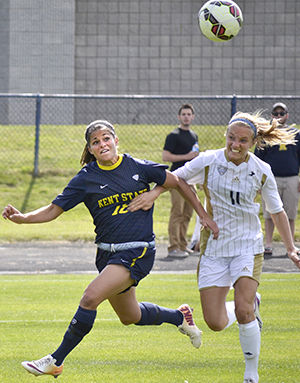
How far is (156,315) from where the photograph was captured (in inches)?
258

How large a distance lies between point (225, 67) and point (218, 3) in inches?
512

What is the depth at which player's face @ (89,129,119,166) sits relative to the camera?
6.07 metres

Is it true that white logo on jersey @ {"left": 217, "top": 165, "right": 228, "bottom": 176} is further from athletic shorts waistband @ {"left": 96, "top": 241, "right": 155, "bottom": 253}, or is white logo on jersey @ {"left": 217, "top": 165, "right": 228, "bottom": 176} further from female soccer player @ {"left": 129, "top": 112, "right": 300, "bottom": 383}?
athletic shorts waistband @ {"left": 96, "top": 241, "right": 155, "bottom": 253}

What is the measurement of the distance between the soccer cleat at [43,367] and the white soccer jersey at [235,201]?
1.42 meters

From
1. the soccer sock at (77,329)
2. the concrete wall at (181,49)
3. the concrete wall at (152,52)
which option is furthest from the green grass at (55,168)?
the soccer sock at (77,329)

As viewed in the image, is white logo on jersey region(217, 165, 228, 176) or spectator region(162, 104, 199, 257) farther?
spectator region(162, 104, 199, 257)

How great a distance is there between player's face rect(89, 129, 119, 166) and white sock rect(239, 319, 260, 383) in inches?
62.0

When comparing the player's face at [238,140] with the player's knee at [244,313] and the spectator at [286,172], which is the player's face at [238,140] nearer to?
the player's knee at [244,313]

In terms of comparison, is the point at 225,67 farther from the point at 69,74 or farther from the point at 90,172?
the point at 90,172

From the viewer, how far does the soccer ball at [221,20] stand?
33.5 feet

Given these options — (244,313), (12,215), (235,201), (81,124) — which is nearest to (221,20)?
(235,201)

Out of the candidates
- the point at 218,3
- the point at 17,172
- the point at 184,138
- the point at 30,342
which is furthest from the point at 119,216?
the point at 17,172

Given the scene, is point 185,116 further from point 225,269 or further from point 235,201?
point 225,269

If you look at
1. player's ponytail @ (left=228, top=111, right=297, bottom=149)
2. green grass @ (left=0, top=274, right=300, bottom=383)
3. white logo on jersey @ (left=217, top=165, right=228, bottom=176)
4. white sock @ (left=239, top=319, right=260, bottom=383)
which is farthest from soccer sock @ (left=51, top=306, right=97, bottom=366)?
player's ponytail @ (left=228, top=111, right=297, bottom=149)
